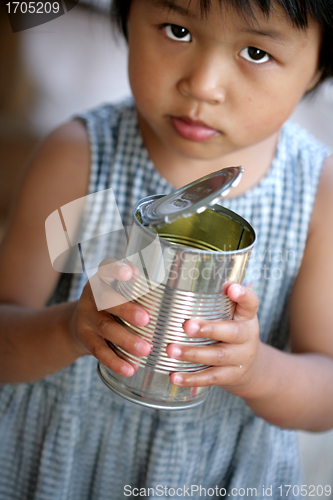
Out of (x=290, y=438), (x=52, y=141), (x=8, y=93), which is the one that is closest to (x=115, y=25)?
(x=52, y=141)

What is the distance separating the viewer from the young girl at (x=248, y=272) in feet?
1.30

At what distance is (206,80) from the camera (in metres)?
0.37

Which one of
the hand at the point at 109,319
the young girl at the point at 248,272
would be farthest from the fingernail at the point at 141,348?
the young girl at the point at 248,272

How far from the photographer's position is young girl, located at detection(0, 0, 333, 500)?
40cm

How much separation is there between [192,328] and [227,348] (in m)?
0.06

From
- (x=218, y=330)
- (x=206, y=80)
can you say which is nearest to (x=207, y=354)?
(x=218, y=330)

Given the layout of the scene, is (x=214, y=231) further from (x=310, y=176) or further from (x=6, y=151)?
(x=6, y=151)

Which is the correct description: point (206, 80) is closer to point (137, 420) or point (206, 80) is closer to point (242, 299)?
point (242, 299)

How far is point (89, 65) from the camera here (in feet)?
4.22

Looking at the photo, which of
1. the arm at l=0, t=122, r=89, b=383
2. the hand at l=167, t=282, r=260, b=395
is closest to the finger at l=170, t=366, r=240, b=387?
the hand at l=167, t=282, r=260, b=395

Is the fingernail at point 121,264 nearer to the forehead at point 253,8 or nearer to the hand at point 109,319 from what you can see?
the hand at point 109,319

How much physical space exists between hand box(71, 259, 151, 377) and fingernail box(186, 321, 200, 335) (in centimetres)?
2

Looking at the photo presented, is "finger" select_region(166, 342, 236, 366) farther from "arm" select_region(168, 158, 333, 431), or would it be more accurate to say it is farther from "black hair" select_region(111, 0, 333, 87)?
"black hair" select_region(111, 0, 333, 87)

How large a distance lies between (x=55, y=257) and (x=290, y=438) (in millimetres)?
387
